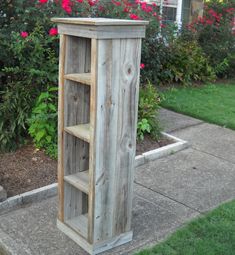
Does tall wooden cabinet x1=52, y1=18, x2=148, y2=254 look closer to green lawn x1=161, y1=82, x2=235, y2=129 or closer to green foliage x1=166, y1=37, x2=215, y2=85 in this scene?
green lawn x1=161, y1=82, x2=235, y2=129

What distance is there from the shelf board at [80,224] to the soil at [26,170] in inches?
33.4

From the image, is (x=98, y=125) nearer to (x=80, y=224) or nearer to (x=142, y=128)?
(x=80, y=224)

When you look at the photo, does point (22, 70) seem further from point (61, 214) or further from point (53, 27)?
point (61, 214)

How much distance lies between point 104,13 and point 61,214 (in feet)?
12.8

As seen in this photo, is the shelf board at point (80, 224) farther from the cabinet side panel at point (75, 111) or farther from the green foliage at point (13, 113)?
the green foliage at point (13, 113)

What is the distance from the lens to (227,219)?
3885 mm

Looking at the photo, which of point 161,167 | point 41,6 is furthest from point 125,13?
point 161,167

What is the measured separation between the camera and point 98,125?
3.03 meters

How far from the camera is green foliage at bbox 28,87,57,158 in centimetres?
499

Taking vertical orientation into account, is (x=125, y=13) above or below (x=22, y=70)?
above


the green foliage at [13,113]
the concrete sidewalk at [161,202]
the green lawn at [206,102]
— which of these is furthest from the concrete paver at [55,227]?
the green lawn at [206,102]

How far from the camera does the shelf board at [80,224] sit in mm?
3463

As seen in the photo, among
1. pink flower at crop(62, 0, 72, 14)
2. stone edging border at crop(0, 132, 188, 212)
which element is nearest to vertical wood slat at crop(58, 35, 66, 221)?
stone edging border at crop(0, 132, 188, 212)

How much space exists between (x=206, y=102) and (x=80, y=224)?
5.06m
